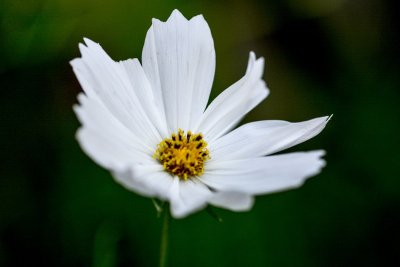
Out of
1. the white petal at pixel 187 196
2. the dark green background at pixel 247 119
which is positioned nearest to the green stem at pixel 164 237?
the white petal at pixel 187 196

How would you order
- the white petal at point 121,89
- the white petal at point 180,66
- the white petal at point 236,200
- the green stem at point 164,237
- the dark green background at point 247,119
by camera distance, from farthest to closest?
the dark green background at point 247,119 → the white petal at point 180,66 → the white petal at point 121,89 → the green stem at point 164,237 → the white petal at point 236,200

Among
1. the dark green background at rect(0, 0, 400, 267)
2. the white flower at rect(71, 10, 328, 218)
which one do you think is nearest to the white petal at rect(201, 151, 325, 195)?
the white flower at rect(71, 10, 328, 218)

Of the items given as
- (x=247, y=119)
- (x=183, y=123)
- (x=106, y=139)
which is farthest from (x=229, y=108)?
(x=247, y=119)

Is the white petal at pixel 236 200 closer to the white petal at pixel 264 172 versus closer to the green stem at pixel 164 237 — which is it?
the white petal at pixel 264 172

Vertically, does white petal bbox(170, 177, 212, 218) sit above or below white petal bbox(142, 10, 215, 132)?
below

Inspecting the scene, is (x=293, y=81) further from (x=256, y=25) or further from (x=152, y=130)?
(x=152, y=130)

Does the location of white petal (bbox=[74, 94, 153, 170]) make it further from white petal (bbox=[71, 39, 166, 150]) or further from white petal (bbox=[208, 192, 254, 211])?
white petal (bbox=[208, 192, 254, 211])

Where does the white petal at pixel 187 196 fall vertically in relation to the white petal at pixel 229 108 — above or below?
below
